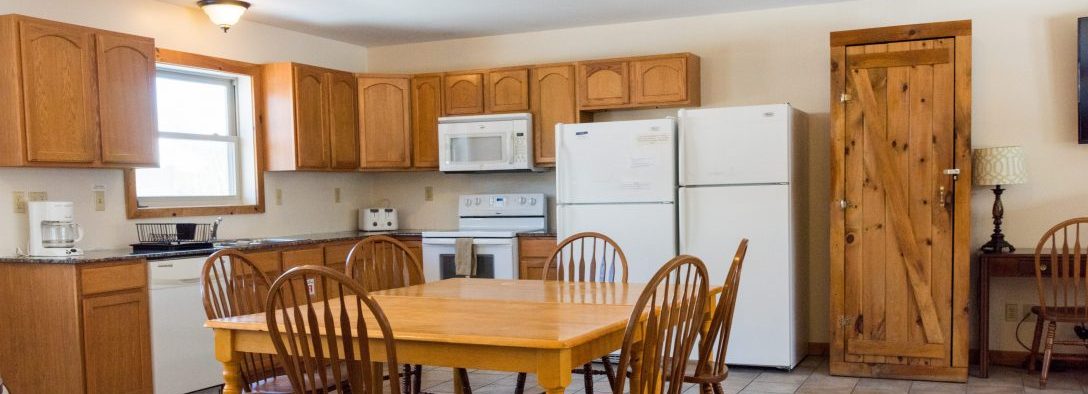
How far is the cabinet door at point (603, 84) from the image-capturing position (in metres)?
5.57

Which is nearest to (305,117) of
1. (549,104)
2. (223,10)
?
(223,10)

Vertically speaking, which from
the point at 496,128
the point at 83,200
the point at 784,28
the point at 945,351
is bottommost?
the point at 945,351

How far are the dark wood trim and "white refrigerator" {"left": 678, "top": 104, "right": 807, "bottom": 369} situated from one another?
1.41 feet

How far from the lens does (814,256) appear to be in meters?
5.35

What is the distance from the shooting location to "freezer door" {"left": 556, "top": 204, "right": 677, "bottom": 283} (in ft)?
16.4

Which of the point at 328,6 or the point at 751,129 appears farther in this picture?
the point at 328,6

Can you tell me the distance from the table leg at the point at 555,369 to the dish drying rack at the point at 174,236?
283 centimetres

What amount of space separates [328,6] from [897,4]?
3123mm

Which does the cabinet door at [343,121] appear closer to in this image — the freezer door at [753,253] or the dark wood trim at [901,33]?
the freezer door at [753,253]

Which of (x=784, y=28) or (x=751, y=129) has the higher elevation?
(x=784, y=28)

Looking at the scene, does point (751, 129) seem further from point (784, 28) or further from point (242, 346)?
point (242, 346)

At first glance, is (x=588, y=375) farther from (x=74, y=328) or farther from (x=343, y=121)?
(x=343, y=121)

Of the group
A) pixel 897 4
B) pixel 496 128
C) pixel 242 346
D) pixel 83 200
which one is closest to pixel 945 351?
pixel 897 4

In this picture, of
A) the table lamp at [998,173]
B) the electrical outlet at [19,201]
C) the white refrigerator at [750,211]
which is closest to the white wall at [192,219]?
the electrical outlet at [19,201]
